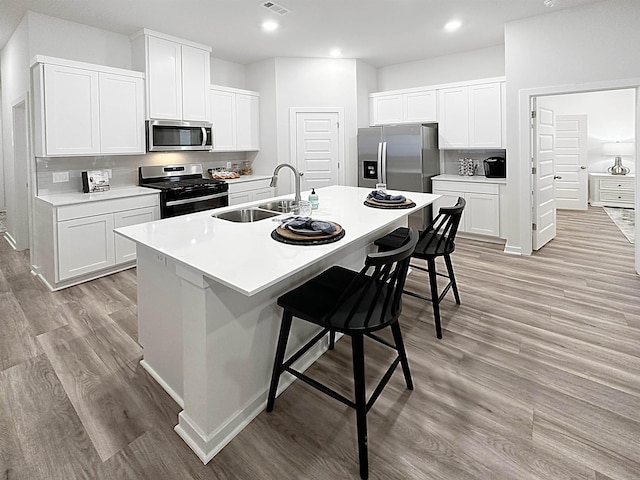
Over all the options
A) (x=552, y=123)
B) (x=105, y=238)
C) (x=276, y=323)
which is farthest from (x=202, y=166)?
(x=552, y=123)

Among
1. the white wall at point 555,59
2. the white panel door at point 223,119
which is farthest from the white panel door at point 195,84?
the white wall at point 555,59

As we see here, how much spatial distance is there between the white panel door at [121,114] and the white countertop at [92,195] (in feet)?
1.50

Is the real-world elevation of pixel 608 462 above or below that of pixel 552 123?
below

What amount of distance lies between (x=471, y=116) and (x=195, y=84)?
152 inches

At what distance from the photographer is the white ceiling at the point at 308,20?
3.84m

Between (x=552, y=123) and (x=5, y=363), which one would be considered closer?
(x=5, y=363)

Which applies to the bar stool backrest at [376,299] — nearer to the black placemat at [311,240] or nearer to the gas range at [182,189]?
the black placemat at [311,240]

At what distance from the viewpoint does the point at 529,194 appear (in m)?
4.57

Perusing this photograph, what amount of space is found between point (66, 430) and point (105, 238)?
8.39ft

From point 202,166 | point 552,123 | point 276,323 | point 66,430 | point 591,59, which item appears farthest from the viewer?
point 202,166

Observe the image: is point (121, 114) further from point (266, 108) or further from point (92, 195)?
point (266, 108)

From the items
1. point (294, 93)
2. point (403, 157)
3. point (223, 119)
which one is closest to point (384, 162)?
point (403, 157)

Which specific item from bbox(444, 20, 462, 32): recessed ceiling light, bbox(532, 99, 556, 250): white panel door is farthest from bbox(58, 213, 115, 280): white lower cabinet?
bbox(532, 99, 556, 250): white panel door

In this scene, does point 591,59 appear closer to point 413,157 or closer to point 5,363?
point 413,157
